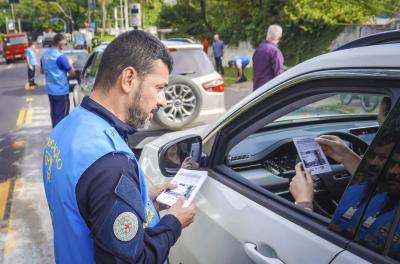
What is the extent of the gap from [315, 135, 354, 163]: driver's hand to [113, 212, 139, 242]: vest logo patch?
1.19 metres

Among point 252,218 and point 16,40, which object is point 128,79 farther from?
point 16,40

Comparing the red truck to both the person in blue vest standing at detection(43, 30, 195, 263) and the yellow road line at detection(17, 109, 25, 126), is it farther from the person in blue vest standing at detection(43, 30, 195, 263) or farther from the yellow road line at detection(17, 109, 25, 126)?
the person in blue vest standing at detection(43, 30, 195, 263)

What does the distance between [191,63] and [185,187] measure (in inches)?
190

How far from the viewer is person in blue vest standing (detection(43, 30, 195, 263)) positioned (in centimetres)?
122

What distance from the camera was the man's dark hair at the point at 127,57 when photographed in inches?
55.1

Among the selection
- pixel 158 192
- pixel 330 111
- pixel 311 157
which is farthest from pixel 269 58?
pixel 158 192

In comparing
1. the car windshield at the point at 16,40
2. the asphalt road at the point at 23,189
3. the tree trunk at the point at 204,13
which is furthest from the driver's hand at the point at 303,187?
the car windshield at the point at 16,40

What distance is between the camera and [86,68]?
8.27m

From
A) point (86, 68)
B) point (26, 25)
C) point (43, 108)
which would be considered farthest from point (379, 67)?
point (26, 25)

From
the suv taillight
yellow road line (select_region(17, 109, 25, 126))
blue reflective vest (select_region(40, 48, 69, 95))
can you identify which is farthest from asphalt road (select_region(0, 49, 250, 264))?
the suv taillight

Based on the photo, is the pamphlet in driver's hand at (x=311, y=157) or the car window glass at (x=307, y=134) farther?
the car window glass at (x=307, y=134)

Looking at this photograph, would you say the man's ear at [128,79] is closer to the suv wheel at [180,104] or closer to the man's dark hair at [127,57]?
the man's dark hair at [127,57]

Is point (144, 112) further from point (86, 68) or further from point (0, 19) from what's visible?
point (0, 19)

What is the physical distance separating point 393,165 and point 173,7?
30.4m
